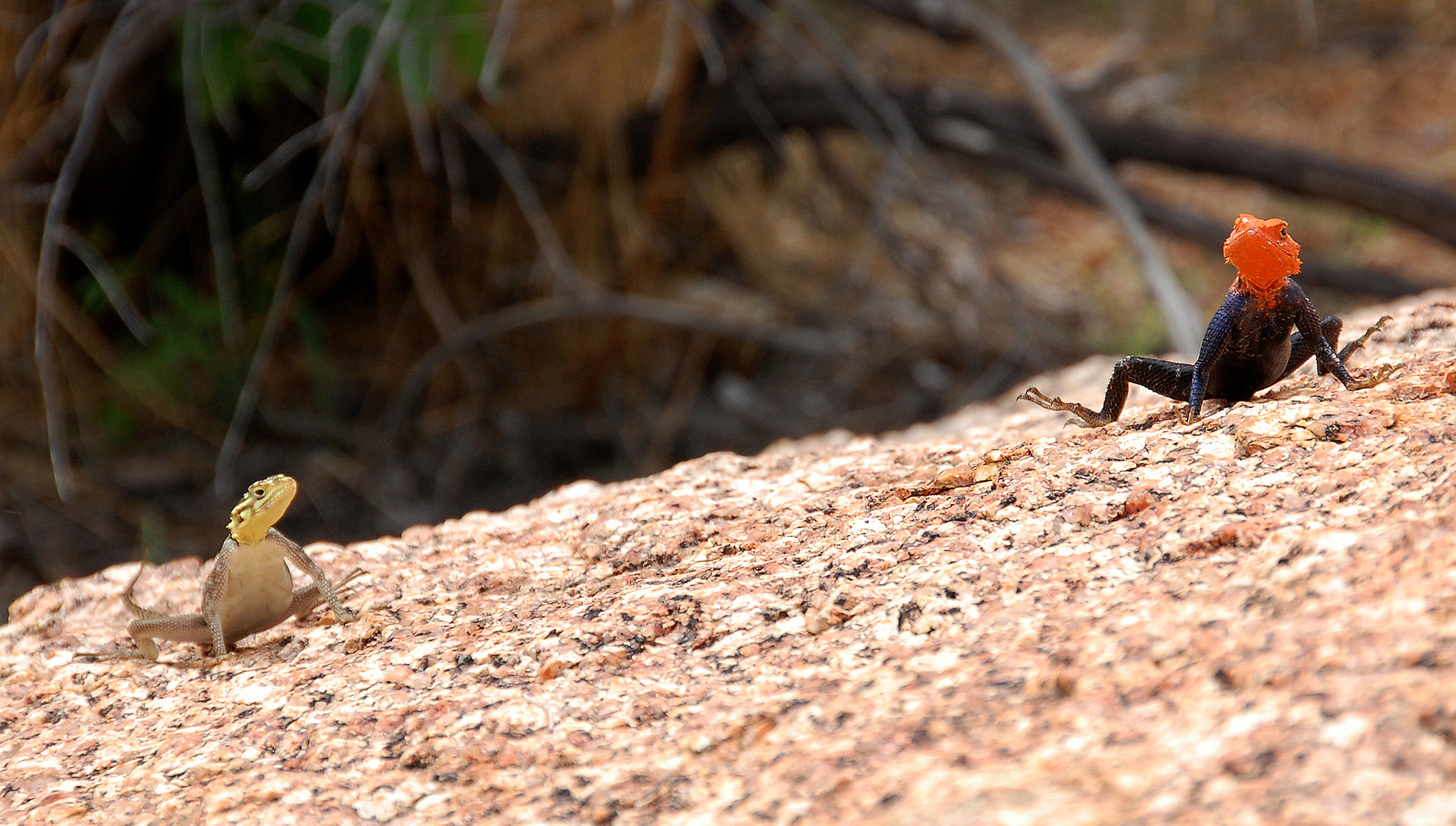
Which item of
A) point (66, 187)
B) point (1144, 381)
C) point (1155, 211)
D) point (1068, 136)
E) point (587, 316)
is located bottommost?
point (587, 316)

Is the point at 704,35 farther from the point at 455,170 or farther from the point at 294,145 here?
the point at 294,145

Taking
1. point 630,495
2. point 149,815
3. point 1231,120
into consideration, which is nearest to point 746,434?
point 630,495

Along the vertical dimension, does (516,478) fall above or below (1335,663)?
below

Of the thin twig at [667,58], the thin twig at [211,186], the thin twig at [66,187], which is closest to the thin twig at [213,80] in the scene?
the thin twig at [211,186]

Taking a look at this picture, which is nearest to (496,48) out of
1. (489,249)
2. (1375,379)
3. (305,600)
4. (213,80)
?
(213,80)

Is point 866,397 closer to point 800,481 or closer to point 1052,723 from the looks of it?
point 800,481

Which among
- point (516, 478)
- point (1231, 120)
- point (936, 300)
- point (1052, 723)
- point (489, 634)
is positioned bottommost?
point (516, 478)

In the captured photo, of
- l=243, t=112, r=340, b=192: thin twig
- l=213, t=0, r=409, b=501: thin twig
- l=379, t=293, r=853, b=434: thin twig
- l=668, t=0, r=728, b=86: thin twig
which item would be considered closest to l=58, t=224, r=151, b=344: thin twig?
l=213, t=0, r=409, b=501: thin twig

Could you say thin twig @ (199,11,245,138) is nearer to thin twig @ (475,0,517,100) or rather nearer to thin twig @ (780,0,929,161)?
thin twig @ (475,0,517,100)
